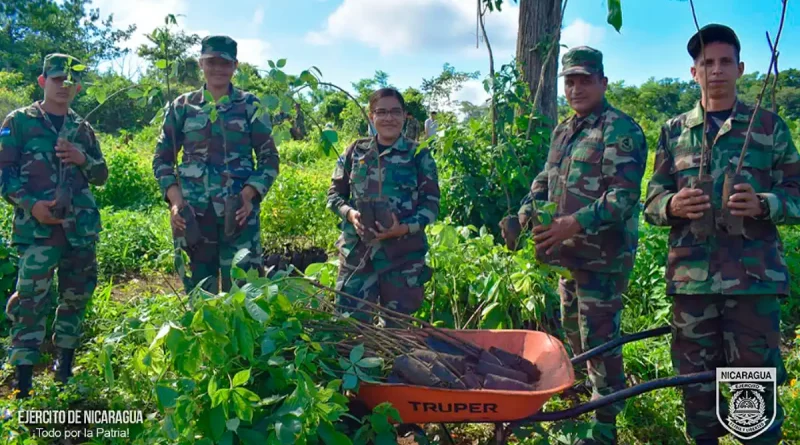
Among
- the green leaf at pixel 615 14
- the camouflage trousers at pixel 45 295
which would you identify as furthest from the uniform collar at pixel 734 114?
the camouflage trousers at pixel 45 295

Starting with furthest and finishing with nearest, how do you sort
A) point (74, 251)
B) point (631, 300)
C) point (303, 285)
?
point (631, 300), point (74, 251), point (303, 285)

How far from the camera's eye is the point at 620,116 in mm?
2785

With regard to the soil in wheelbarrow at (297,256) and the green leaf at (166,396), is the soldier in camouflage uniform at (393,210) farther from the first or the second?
the soil in wheelbarrow at (297,256)

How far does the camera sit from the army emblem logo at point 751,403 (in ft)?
7.82

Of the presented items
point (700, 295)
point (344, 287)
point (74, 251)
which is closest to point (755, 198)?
point (700, 295)

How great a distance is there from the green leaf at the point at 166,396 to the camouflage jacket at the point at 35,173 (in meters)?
2.06

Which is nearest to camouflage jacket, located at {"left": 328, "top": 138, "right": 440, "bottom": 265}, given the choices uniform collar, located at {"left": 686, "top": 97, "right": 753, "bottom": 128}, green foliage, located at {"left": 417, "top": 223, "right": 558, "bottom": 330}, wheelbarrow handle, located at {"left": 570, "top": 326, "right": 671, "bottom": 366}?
green foliage, located at {"left": 417, "top": 223, "right": 558, "bottom": 330}

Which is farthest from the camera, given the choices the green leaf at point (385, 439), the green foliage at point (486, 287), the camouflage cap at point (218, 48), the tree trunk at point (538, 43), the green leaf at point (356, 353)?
the tree trunk at point (538, 43)

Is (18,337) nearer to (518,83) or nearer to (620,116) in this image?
(620,116)

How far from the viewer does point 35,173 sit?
135 inches

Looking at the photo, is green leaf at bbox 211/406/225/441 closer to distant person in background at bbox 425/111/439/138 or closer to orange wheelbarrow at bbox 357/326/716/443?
orange wheelbarrow at bbox 357/326/716/443

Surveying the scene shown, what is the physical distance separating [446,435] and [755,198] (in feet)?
4.92

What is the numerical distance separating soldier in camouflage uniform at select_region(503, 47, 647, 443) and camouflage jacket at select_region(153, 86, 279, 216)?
5.23 ft

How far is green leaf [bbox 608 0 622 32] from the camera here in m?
1.58
